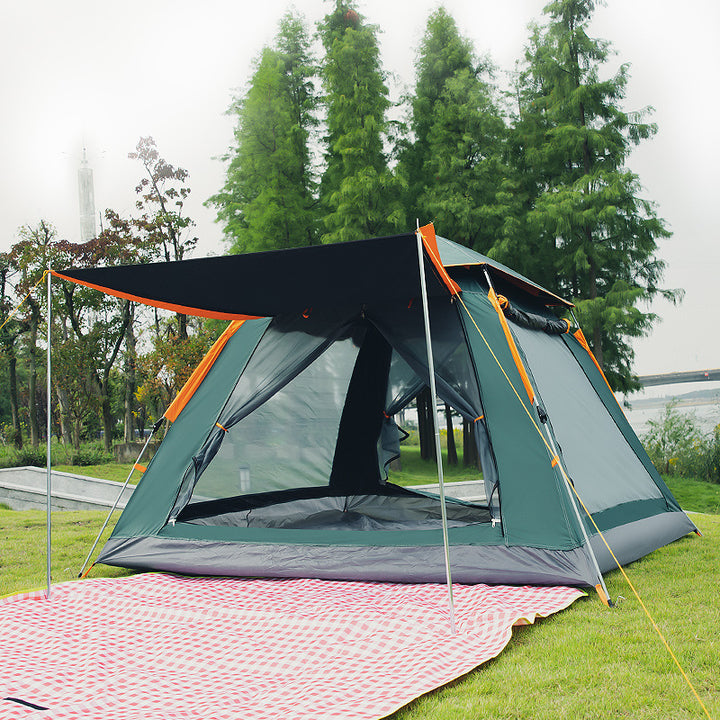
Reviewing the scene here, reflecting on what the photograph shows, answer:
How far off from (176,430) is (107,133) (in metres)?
15.1

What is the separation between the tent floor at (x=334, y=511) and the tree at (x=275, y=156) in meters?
5.64

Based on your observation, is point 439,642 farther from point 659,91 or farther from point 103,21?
point 103,21

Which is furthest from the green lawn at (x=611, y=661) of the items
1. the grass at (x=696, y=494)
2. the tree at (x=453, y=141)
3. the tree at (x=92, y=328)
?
the tree at (x=92, y=328)

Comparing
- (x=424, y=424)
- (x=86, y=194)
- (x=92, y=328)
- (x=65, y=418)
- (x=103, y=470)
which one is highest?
(x=86, y=194)

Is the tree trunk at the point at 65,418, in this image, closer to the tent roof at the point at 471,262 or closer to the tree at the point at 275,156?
the tree at the point at 275,156

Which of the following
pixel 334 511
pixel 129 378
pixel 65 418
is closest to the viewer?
pixel 334 511

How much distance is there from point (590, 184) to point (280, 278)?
6730mm

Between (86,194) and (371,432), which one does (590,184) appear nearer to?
(371,432)

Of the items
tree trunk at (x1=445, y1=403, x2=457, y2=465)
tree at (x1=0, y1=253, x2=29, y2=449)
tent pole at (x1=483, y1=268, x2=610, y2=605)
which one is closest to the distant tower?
tree at (x1=0, y1=253, x2=29, y2=449)

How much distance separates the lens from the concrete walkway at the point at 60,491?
752 centimetres

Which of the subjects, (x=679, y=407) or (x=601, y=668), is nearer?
(x=601, y=668)

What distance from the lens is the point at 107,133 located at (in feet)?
56.1

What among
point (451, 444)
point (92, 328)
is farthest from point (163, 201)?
point (451, 444)

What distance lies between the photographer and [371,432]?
16.8 feet
